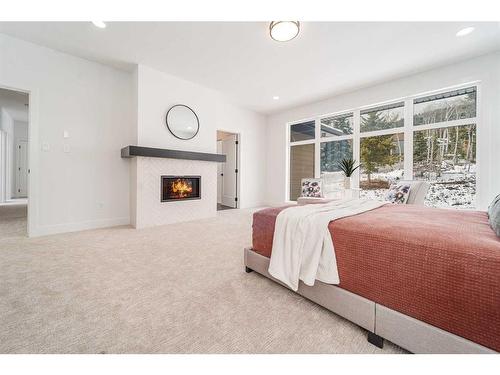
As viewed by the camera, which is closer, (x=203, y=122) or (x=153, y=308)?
(x=153, y=308)

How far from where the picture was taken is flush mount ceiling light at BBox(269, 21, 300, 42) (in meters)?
2.33

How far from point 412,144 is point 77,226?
6016 millimetres

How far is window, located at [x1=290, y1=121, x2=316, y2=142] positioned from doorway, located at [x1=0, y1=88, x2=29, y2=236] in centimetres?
614

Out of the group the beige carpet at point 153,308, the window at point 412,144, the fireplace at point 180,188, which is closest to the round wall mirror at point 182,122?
the fireplace at point 180,188

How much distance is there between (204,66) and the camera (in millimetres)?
3520

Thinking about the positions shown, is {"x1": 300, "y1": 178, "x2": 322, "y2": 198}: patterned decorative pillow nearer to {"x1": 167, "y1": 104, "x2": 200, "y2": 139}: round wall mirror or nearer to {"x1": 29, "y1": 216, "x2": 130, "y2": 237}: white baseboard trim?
{"x1": 167, "y1": 104, "x2": 200, "y2": 139}: round wall mirror

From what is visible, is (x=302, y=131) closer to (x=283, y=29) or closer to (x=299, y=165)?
(x=299, y=165)

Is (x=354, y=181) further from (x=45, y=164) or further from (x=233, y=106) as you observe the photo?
(x=45, y=164)

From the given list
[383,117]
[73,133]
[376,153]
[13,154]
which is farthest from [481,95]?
[13,154]

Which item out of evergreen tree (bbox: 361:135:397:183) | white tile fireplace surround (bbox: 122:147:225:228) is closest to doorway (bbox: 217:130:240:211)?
white tile fireplace surround (bbox: 122:147:225:228)

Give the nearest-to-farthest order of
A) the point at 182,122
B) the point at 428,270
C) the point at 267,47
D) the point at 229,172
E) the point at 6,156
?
1. the point at 428,270
2. the point at 267,47
3. the point at 182,122
4. the point at 229,172
5. the point at 6,156

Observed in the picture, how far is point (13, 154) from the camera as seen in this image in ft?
22.6

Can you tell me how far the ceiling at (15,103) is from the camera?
15.6 ft
